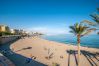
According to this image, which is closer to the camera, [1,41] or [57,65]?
[57,65]

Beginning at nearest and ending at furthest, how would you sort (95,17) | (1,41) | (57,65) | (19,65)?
1. (95,17)
2. (19,65)
3. (57,65)
4. (1,41)

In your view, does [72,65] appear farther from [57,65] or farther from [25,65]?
[25,65]

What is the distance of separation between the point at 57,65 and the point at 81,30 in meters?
6.18

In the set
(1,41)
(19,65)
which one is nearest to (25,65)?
(19,65)

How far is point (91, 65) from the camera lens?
19.8 meters

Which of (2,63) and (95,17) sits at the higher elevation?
(95,17)

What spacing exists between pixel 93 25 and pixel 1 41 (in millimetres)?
31626

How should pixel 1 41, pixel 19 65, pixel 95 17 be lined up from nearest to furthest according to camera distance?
pixel 95 17 < pixel 19 65 < pixel 1 41

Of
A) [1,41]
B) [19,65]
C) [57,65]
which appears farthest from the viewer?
[1,41]

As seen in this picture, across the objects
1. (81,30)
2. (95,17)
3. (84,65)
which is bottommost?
(84,65)

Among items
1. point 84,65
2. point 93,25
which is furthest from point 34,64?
point 93,25

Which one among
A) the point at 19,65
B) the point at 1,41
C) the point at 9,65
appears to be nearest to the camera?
the point at 9,65

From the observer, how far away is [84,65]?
20031mm

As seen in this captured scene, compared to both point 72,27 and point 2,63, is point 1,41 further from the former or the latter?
point 72,27
